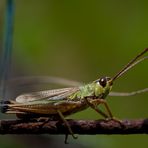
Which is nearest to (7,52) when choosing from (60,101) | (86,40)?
(60,101)

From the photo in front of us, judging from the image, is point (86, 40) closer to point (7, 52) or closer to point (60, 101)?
point (7, 52)

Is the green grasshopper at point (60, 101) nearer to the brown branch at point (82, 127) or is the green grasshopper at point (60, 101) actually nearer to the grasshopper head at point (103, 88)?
the grasshopper head at point (103, 88)

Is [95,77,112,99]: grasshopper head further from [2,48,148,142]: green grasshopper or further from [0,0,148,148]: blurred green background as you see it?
[0,0,148,148]: blurred green background

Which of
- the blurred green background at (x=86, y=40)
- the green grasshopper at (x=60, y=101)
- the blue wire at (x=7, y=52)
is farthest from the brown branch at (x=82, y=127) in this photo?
the blurred green background at (x=86, y=40)

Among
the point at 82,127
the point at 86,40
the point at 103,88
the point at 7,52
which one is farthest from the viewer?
the point at 86,40

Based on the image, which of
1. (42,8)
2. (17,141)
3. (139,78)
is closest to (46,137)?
(17,141)

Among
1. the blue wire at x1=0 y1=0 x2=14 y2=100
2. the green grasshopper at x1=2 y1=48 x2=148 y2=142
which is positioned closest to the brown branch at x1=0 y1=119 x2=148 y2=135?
the green grasshopper at x1=2 y1=48 x2=148 y2=142
